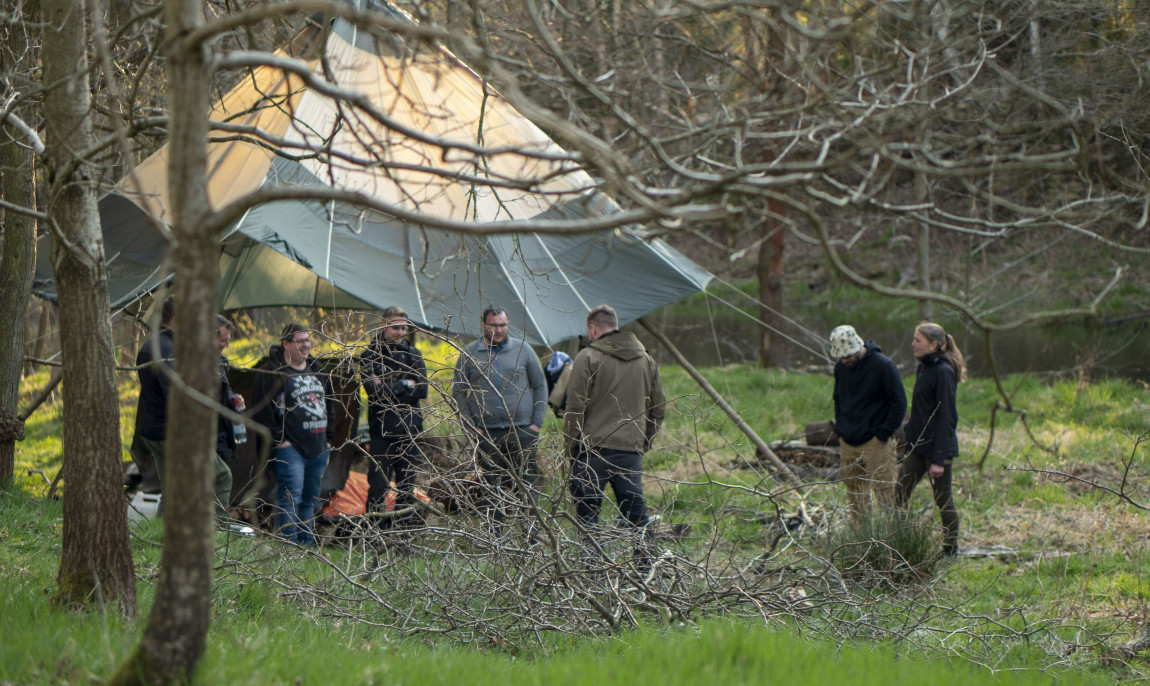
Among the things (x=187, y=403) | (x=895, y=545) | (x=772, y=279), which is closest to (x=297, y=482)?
(x=895, y=545)

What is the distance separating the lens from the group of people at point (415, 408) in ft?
19.0

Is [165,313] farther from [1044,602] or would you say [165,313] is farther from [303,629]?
[1044,602]

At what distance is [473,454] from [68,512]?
74.4 inches

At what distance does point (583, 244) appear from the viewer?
27.6 feet

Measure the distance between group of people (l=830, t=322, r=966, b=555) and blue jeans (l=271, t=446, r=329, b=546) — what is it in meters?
3.76

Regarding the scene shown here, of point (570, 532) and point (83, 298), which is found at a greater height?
point (83, 298)

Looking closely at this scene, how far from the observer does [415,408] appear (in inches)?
223

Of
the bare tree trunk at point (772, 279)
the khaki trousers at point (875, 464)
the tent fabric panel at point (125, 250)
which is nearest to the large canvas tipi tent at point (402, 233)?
the tent fabric panel at point (125, 250)

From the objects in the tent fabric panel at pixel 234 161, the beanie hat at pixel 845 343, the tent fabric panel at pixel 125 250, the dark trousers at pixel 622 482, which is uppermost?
the tent fabric panel at pixel 234 161

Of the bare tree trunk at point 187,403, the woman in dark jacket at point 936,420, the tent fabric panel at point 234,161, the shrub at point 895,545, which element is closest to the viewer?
the bare tree trunk at point 187,403

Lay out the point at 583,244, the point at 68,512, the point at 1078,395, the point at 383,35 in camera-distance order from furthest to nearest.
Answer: the point at 1078,395
the point at 583,244
the point at 68,512
the point at 383,35

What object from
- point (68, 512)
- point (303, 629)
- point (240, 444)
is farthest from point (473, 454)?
point (240, 444)

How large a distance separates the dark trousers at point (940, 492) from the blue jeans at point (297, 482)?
4.03 m

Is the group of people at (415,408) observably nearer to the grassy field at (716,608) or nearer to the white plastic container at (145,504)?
the white plastic container at (145,504)
